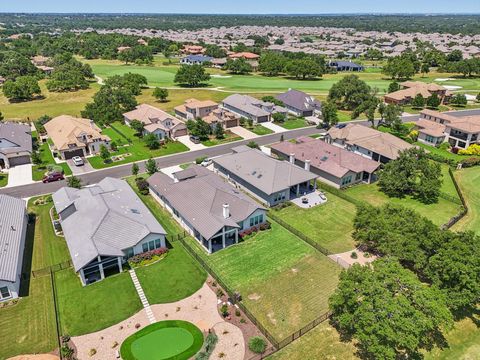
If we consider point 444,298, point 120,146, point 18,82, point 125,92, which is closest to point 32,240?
point 120,146

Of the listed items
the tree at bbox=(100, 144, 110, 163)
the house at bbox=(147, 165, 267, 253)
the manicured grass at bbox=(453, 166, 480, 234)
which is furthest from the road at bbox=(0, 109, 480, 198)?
the manicured grass at bbox=(453, 166, 480, 234)

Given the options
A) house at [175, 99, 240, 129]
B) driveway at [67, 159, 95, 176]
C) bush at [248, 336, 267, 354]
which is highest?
house at [175, 99, 240, 129]

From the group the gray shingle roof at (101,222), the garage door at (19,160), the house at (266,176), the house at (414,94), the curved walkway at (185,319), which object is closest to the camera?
the curved walkway at (185,319)

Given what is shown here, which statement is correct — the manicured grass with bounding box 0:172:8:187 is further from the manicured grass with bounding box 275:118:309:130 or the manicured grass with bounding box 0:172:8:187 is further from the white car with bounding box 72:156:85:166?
the manicured grass with bounding box 275:118:309:130

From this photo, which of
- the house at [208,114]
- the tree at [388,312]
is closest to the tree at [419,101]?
the house at [208,114]

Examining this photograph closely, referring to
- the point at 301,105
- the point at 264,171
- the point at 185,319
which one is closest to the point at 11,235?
the point at 185,319

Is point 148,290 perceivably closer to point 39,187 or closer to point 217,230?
point 217,230

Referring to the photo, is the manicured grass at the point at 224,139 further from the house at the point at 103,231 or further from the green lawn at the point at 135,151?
the house at the point at 103,231
